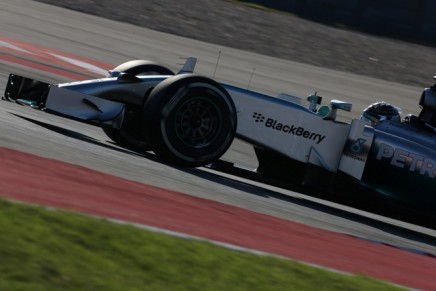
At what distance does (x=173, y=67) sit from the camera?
61.3 feet

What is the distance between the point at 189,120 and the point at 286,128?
998 millimetres

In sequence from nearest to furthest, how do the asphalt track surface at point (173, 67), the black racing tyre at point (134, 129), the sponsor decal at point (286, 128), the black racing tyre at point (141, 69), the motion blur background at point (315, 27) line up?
the asphalt track surface at point (173, 67)
the sponsor decal at point (286, 128)
the black racing tyre at point (134, 129)
the black racing tyre at point (141, 69)
the motion blur background at point (315, 27)

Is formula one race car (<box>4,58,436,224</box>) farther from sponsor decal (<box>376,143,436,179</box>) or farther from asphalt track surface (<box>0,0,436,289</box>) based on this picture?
asphalt track surface (<box>0,0,436,289</box>)

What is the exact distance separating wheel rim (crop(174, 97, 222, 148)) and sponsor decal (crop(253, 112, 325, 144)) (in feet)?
1.59

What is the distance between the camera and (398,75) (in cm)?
2273

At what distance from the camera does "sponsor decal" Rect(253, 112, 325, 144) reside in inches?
357

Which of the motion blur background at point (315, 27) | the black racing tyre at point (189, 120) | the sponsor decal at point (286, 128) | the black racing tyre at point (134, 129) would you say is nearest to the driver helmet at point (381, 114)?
the sponsor decal at point (286, 128)

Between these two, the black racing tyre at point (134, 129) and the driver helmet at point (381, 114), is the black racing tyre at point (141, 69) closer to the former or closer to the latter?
the black racing tyre at point (134, 129)

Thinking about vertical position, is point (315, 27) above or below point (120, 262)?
above

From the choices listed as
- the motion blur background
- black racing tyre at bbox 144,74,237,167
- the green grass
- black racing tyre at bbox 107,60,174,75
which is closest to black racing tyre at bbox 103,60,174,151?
black racing tyre at bbox 107,60,174,75

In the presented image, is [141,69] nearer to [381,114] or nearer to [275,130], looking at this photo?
[275,130]

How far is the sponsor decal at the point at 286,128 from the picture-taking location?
9.06m

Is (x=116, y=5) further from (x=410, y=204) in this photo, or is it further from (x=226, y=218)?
(x=226, y=218)

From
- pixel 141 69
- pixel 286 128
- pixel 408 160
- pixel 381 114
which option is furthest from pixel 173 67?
pixel 408 160
